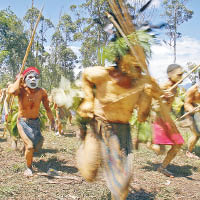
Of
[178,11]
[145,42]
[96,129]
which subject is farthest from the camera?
[178,11]

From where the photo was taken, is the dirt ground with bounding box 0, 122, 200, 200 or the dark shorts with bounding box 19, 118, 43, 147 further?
the dark shorts with bounding box 19, 118, 43, 147

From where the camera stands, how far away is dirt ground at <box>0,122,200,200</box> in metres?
3.63

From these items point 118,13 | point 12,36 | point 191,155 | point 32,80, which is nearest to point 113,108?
point 118,13

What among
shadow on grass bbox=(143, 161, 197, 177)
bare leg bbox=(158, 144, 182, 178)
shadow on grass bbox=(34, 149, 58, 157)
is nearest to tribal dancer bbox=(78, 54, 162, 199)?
bare leg bbox=(158, 144, 182, 178)

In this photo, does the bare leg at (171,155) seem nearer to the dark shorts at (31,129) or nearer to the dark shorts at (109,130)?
the dark shorts at (109,130)

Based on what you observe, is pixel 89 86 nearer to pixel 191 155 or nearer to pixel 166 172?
pixel 166 172

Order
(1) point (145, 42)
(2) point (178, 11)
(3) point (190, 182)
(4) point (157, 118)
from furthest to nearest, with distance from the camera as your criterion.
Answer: (2) point (178, 11) → (3) point (190, 182) → (4) point (157, 118) → (1) point (145, 42)

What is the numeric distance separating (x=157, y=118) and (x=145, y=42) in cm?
101

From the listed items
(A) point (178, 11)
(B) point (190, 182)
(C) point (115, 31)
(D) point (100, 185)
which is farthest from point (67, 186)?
(A) point (178, 11)

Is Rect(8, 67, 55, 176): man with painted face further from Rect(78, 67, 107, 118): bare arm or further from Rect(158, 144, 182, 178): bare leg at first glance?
Rect(158, 144, 182, 178): bare leg

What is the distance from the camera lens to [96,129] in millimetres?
2699

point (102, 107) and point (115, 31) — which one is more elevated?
point (115, 31)

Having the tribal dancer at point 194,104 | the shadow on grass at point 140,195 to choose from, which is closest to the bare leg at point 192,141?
the tribal dancer at point 194,104

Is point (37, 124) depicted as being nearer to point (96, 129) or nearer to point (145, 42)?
point (96, 129)
